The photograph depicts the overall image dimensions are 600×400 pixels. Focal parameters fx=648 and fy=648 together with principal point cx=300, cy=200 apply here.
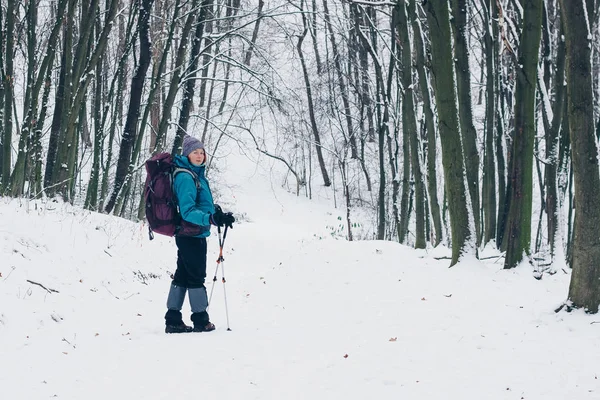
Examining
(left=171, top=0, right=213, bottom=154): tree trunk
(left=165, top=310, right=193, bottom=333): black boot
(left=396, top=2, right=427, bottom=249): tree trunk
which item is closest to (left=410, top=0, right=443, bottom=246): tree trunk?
(left=396, top=2, right=427, bottom=249): tree trunk

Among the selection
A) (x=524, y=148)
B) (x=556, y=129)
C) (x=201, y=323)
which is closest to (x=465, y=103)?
(x=556, y=129)

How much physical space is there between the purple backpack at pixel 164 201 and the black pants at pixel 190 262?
128 mm

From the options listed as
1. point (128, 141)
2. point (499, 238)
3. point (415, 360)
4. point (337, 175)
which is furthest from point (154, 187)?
point (337, 175)

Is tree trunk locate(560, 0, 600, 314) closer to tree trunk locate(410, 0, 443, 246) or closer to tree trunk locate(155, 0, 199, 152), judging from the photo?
tree trunk locate(410, 0, 443, 246)

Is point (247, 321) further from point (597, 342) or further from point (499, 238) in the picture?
point (499, 238)

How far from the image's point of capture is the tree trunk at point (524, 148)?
30.2ft

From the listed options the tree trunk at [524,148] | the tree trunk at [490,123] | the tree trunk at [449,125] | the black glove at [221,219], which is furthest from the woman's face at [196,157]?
the tree trunk at [490,123]

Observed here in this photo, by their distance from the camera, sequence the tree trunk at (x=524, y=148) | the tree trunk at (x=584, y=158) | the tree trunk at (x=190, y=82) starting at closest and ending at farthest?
the tree trunk at (x=584, y=158), the tree trunk at (x=524, y=148), the tree trunk at (x=190, y=82)

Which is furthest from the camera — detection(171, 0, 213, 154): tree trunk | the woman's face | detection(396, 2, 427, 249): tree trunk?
detection(171, 0, 213, 154): tree trunk

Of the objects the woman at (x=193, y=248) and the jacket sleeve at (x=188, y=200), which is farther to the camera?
the woman at (x=193, y=248)

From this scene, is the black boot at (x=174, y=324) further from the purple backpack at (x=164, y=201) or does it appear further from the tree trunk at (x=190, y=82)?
the tree trunk at (x=190, y=82)

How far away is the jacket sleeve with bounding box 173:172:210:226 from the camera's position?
6.48 m

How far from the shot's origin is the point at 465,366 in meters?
5.18

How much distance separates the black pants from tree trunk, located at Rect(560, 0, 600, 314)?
12.5 feet
